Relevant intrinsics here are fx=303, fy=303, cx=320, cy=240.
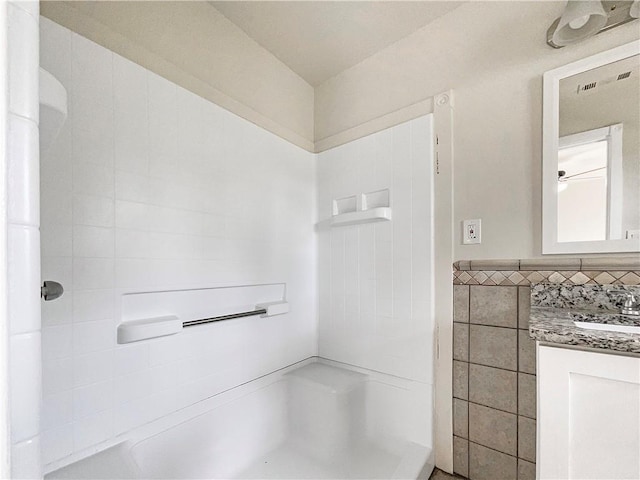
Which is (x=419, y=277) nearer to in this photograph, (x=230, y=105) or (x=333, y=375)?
(x=333, y=375)

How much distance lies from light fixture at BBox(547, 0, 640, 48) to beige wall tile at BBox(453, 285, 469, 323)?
109cm

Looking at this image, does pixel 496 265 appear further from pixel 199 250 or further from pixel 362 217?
pixel 199 250

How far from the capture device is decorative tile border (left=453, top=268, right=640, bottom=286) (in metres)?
1.09

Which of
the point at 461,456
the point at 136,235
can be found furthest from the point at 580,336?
the point at 136,235

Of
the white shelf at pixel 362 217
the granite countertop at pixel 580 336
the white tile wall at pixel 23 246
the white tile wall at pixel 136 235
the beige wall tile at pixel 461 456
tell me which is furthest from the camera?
the white shelf at pixel 362 217

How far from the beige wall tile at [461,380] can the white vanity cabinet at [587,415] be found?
60 centimetres

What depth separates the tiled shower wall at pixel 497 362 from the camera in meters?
1.23

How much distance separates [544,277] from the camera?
1.23 metres

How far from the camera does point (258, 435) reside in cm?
156

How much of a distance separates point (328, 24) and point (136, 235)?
1.44 metres

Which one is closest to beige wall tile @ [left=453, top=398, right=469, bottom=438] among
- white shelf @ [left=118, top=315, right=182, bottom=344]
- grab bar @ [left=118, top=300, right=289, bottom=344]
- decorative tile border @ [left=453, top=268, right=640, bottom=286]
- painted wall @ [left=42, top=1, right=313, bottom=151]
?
decorative tile border @ [left=453, top=268, right=640, bottom=286]

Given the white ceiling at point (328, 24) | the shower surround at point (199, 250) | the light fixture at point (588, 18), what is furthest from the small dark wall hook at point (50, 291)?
the light fixture at point (588, 18)

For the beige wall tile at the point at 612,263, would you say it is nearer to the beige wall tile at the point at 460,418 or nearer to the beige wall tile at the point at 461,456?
the beige wall tile at the point at 460,418

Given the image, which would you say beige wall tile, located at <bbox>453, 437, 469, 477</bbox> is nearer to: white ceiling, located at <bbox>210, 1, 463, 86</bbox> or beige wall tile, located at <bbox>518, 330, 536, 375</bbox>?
beige wall tile, located at <bbox>518, 330, 536, 375</bbox>
